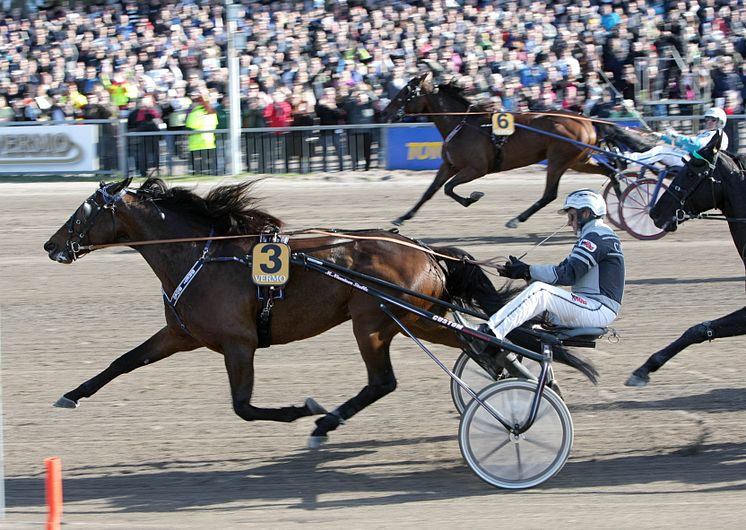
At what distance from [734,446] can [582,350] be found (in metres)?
2.19

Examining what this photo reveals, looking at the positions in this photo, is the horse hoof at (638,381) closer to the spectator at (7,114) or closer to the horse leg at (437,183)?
the horse leg at (437,183)

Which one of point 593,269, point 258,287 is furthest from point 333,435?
point 593,269

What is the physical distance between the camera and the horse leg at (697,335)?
6629mm

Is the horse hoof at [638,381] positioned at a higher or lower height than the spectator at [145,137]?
lower

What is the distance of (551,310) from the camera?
601 centimetres

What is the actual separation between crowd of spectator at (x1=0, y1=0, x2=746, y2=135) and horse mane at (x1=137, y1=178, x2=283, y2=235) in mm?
10733

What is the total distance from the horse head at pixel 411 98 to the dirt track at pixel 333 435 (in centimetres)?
400

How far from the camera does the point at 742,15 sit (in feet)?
63.9

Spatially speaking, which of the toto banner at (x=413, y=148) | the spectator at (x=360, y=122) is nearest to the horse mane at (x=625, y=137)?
the toto banner at (x=413, y=148)

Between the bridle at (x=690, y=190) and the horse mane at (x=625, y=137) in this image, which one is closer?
the bridle at (x=690, y=190)

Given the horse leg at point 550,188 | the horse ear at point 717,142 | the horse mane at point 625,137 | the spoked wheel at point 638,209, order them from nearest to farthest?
the horse ear at point 717,142 < the spoked wheel at point 638,209 < the horse leg at point 550,188 < the horse mane at point 625,137

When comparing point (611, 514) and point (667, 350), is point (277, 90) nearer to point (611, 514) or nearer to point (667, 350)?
point (667, 350)

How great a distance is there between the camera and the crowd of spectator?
1769 centimetres

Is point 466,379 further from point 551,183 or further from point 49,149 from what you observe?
point 49,149
